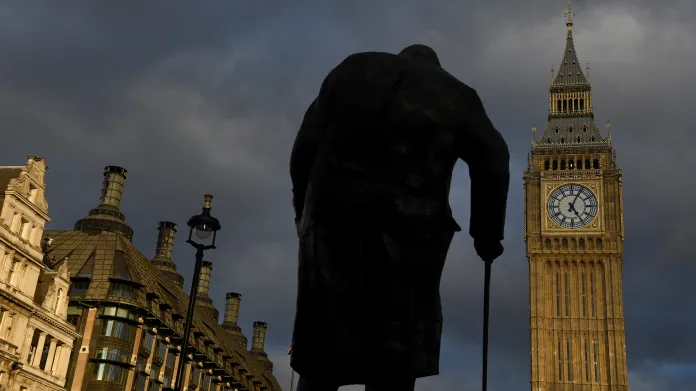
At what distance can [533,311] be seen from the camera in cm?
8706

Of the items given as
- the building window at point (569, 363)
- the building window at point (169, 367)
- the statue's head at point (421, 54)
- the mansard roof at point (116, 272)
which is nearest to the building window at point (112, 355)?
the mansard roof at point (116, 272)

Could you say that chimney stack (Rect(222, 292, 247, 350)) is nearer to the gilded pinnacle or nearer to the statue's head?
the gilded pinnacle

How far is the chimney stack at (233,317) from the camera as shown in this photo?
110694 mm

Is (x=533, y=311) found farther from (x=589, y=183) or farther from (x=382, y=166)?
(x=382, y=166)

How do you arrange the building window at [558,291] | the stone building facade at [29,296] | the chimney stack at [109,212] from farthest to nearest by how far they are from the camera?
the building window at [558,291]
the chimney stack at [109,212]
the stone building facade at [29,296]

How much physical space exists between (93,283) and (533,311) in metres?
51.9

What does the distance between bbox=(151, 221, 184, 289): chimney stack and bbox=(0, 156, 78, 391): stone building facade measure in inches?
1541

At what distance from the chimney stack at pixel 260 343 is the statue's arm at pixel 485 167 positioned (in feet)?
382

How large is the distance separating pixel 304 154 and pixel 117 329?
47.8 m

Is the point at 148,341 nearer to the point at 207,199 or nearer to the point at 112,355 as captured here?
the point at 112,355

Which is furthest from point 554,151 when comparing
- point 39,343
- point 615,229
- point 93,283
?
point 39,343

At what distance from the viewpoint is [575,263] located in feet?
290

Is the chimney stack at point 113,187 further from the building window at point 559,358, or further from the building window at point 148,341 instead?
the building window at point 559,358

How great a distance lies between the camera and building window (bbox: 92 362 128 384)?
48219 mm
